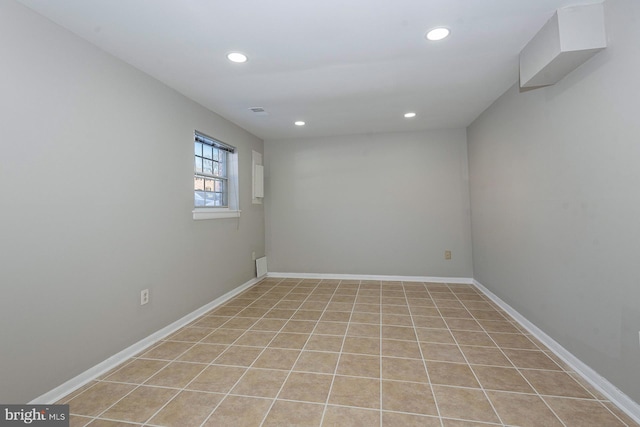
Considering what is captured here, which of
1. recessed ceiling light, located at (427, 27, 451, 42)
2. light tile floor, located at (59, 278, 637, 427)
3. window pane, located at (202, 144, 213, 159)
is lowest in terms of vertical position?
light tile floor, located at (59, 278, 637, 427)

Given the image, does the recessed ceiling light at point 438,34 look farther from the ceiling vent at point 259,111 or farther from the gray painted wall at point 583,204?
the ceiling vent at point 259,111

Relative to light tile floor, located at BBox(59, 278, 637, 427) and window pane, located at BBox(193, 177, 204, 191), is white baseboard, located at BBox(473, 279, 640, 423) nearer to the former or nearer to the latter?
light tile floor, located at BBox(59, 278, 637, 427)

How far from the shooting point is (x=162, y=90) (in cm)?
257

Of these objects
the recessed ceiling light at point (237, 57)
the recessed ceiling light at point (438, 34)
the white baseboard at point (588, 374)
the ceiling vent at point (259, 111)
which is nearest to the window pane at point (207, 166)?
the ceiling vent at point (259, 111)

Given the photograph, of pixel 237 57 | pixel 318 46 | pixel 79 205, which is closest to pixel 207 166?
pixel 237 57

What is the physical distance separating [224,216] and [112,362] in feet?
6.00

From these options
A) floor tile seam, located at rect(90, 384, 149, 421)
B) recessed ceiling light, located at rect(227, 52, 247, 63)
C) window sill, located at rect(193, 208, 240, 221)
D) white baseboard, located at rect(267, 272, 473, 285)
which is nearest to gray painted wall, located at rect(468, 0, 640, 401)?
white baseboard, located at rect(267, 272, 473, 285)

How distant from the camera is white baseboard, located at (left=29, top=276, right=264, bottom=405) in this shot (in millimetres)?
1662

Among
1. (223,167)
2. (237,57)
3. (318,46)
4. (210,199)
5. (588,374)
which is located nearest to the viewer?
(588,374)

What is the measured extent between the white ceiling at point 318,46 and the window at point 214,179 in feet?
1.64

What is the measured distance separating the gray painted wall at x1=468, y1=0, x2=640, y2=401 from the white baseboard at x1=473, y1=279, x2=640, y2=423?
4 centimetres

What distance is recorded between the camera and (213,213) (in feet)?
10.7

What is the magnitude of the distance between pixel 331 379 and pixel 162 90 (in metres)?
2.77

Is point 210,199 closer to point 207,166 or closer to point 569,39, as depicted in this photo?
point 207,166
